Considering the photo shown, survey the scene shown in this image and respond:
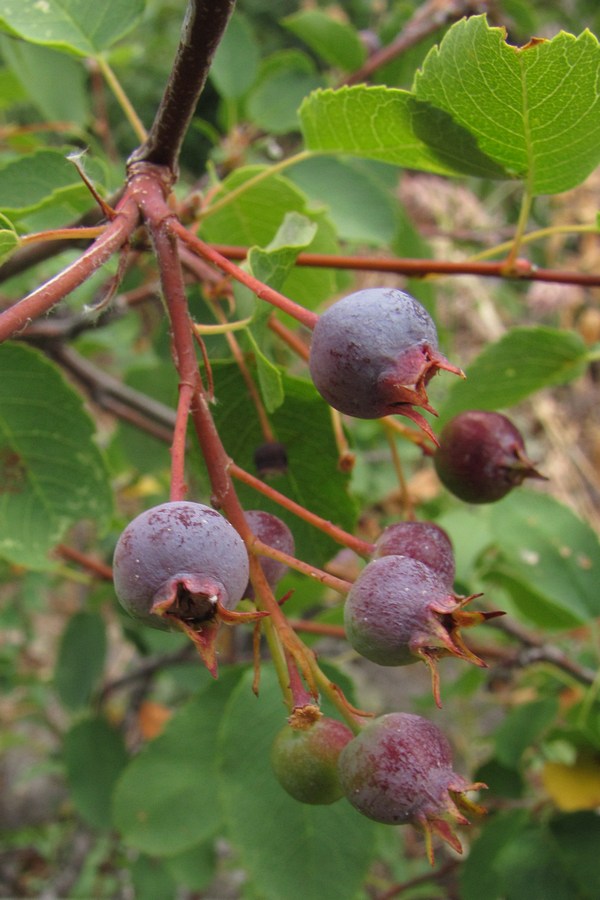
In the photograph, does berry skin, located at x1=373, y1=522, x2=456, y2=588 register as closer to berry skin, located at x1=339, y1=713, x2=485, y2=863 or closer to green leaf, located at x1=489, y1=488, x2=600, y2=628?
berry skin, located at x1=339, y1=713, x2=485, y2=863

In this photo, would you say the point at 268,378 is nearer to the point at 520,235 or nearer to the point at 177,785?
the point at 520,235

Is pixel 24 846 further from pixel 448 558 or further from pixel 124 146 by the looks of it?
pixel 124 146

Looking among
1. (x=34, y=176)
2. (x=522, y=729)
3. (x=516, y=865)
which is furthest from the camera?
(x=522, y=729)

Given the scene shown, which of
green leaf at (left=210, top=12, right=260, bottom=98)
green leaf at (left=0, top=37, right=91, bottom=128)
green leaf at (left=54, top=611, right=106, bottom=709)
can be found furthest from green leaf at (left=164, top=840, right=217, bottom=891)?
green leaf at (left=210, top=12, right=260, bottom=98)

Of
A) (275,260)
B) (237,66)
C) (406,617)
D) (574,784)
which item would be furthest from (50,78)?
(574,784)

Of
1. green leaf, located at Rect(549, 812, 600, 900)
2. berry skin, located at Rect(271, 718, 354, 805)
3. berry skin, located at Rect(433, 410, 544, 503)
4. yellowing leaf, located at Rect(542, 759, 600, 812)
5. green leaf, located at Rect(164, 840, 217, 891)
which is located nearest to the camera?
berry skin, located at Rect(271, 718, 354, 805)

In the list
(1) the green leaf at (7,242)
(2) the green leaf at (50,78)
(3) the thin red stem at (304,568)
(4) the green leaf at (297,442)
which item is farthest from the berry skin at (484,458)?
(2) the green leaf at (50,78)

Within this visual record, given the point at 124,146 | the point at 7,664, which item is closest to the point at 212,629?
the point at 7,664

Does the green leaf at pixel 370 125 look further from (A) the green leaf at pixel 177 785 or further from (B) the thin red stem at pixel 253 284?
(A) the green leaf at pixel 177 785
